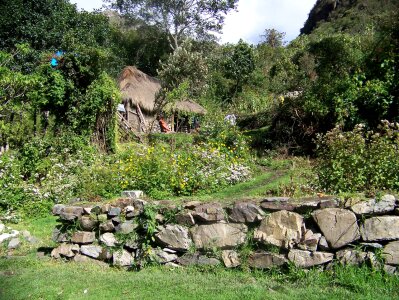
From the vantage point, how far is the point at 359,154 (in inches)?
225

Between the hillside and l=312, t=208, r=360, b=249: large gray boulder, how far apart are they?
25276mm

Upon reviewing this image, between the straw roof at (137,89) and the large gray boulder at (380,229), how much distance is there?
54.8 feet

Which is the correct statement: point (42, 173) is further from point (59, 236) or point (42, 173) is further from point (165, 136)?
point (165, 136)

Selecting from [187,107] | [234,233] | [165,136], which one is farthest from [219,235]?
[187,107]

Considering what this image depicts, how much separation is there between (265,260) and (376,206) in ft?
4.38

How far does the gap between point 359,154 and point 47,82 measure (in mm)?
10209

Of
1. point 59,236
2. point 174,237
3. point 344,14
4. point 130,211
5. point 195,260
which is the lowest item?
point 195,260

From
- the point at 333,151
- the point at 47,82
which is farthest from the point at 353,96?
the point at 47,82

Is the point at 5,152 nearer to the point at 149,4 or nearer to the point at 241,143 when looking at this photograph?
the point at 241,143

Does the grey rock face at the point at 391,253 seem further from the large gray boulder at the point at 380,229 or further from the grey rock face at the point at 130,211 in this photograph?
the grey rock face at the point at 130,211

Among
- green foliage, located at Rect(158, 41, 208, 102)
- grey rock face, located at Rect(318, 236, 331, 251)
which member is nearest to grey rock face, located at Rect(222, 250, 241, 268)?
grey rock face, located at Rect(318, 236, 331, 251)

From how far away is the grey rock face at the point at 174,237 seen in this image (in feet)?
16.8

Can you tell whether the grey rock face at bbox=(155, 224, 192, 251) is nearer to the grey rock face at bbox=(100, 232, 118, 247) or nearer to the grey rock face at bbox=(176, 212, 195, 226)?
the grey rock face at bbox=(176, 212, 195, 226)

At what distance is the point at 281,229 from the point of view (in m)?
4.76
